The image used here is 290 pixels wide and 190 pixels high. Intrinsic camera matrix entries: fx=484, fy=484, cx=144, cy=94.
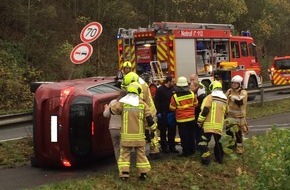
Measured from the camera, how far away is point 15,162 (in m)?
8.57

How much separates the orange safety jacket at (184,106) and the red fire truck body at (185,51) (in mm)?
7799

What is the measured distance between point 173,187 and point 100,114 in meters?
1.64

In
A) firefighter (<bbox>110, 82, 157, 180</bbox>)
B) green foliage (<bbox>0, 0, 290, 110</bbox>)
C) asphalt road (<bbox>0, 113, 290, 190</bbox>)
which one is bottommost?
asphalt road (<bbox>0, 113, 290, 190</bbox>)

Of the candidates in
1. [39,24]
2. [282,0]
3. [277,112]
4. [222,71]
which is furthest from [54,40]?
[282,0]

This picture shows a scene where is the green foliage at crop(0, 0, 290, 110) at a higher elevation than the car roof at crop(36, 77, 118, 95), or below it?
higher

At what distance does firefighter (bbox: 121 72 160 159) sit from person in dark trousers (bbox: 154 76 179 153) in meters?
0.52

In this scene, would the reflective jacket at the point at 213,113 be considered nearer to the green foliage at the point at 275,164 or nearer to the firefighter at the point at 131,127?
the firefighter at the point at 131,127

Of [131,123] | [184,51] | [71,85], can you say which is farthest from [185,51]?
[131,123]

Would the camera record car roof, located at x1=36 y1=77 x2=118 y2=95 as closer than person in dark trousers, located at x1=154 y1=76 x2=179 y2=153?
Yes

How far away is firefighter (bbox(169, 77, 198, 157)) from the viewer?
884cm

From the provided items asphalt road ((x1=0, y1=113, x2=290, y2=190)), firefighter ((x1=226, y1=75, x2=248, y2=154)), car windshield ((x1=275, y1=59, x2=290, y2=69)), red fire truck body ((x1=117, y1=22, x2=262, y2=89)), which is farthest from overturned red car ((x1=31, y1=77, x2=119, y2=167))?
car windshield ((x1=275, y1=59, x2=290, y2=69))

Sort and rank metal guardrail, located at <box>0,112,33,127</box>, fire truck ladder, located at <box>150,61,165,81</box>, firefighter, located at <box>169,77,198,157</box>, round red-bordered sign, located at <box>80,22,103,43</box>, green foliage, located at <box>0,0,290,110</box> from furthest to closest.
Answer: green foliage, located at <box>0,0,290,110</box> < fire truck ladder, located at <box>150,61,165,81</box> < round red-bordered sign, located at <box>80,22,103,43</box> < firefighter, located at <box>169,77,198,157</box> < metal guardrail, located at <box>0,112,33,127</box>

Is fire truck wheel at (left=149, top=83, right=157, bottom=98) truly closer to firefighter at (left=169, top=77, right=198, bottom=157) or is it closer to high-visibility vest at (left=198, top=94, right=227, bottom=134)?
firefighter at (left=169, top=77, right=198, bottom=157)

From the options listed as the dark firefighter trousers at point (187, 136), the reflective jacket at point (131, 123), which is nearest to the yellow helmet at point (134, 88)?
the reflective jacket at point (131, 123)
